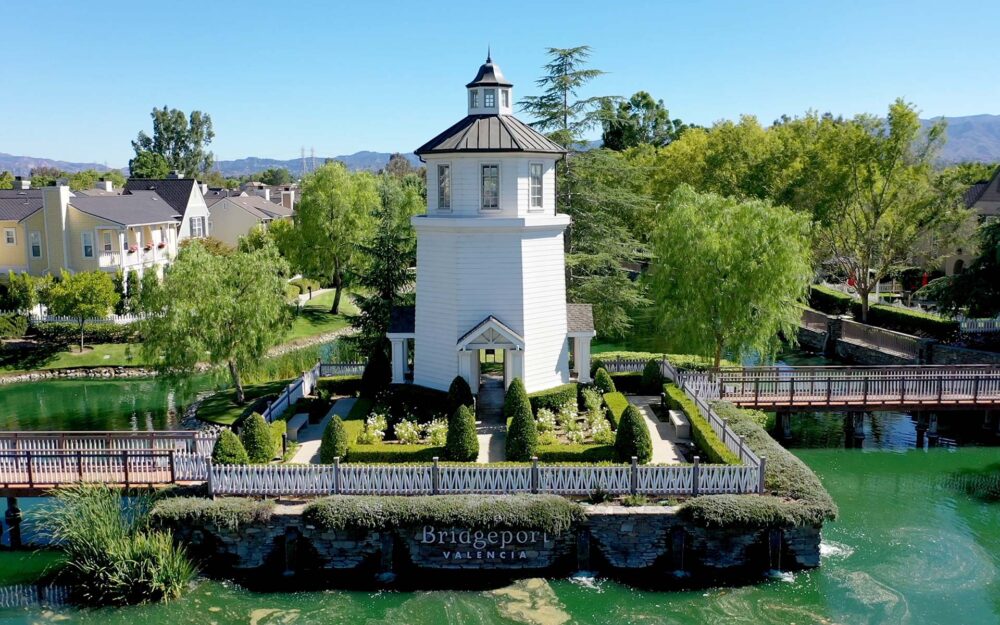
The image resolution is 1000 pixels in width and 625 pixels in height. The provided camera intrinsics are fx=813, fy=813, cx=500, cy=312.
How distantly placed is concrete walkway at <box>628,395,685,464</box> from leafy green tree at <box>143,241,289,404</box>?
1382 cm

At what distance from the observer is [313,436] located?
2477cm

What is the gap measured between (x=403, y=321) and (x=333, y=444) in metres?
7.30

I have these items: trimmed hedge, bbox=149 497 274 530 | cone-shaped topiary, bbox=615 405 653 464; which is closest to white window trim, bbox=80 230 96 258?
trimmed hedge, bbox=149 497 274 530

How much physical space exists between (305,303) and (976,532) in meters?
43.5

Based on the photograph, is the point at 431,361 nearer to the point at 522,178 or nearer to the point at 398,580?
the point at 522,178

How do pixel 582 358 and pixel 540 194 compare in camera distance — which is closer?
pixel 540 194

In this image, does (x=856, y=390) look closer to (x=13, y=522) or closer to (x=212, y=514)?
(x=212, y=514)

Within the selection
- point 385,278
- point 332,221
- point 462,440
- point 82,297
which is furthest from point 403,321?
point 332,221

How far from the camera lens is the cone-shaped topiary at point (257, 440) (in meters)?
20.6

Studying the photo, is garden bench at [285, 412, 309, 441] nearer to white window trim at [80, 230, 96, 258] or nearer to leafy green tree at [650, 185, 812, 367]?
leafy green tree at [650, 185, 812, 367]

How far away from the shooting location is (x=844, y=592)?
1731cm

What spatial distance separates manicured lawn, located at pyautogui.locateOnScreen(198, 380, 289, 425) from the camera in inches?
1173

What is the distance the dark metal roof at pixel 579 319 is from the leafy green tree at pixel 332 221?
2677 cm

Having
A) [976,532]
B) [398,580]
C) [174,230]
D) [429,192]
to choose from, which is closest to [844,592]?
[976,532]
